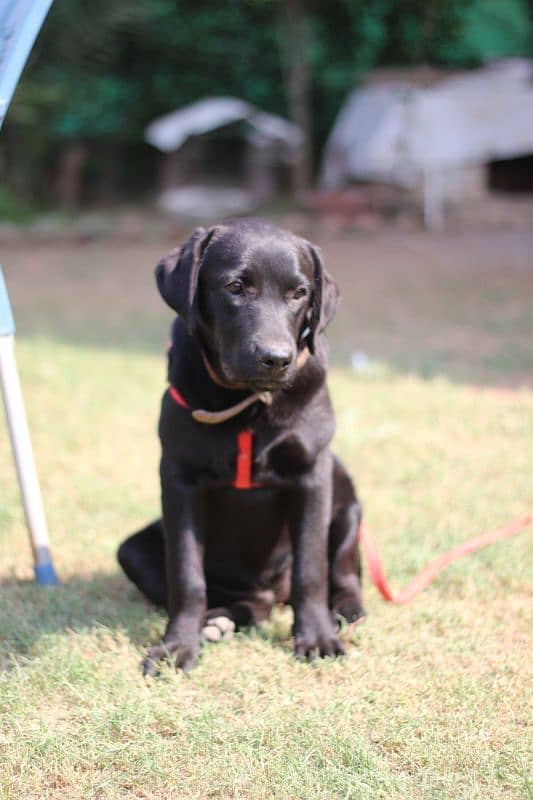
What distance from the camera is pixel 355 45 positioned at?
18359 millimetres

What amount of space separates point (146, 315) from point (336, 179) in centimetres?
792

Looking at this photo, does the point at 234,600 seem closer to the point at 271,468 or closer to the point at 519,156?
the point at 271,468

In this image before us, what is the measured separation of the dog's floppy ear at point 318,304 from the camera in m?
3.14

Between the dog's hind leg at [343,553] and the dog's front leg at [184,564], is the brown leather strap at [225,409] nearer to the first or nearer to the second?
the dog's front leg at [184,564]

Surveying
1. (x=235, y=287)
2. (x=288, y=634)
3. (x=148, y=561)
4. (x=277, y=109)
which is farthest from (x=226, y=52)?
(x=288, y=634)

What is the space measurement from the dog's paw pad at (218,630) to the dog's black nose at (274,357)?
0.94m

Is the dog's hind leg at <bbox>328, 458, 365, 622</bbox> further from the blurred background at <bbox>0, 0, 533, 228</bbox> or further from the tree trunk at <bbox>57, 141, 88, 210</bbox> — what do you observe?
the tree trunk at <bbox>57, 141, 88, 210</bbox>

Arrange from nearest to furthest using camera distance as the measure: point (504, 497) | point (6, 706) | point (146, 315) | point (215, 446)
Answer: point (6, 706), point (215, 446), point (504, 497), point (146, 315)

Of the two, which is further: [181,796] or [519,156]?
[519,156]

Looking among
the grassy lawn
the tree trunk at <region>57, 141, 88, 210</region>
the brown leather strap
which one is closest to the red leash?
the grassy lawn

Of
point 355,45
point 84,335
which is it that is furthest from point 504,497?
point 355,45

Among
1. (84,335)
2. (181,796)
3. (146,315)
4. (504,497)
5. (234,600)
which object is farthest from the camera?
(146,315)

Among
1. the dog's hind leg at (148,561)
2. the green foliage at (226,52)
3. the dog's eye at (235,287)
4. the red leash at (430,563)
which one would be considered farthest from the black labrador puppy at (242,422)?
the green foliage at (226,52)

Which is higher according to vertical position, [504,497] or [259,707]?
[259,707]
